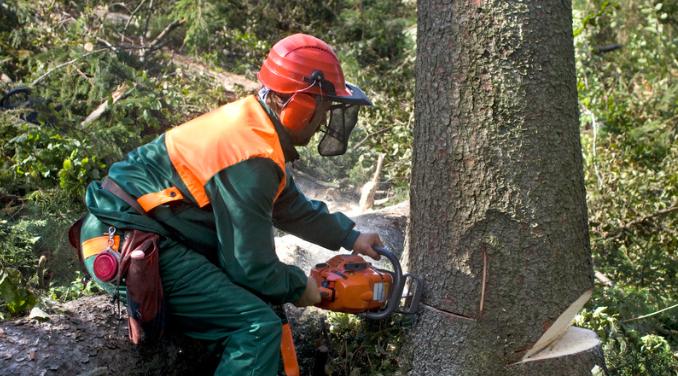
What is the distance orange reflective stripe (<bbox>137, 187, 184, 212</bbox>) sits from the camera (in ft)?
7.11

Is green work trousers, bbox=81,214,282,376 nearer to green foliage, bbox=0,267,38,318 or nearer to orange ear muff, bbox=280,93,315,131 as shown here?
green foliage, bbox=0,267,38,318

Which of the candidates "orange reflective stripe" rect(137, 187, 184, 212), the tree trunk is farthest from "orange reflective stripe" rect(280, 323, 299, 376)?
"orange reflective stripe" rect(137, 187, 184, 212)

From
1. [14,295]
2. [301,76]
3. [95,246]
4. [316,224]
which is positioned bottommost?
[14,295]

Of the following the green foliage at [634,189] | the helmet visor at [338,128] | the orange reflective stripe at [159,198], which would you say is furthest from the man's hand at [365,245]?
the green foliage at [634,189]

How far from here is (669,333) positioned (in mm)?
3613

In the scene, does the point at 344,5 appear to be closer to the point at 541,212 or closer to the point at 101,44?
the point at 101,44

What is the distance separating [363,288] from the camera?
96.0 inches

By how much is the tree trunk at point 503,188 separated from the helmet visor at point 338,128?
14.7 inches

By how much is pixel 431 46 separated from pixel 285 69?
0.71 m

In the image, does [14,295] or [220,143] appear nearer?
[220,143]

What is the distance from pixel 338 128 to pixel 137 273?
1.18 m

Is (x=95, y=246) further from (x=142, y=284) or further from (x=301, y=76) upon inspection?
(x=301, y=76)

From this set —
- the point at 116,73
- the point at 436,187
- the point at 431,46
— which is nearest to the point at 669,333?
the point at 436,187

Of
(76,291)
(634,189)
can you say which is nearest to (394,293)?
(76,291)
